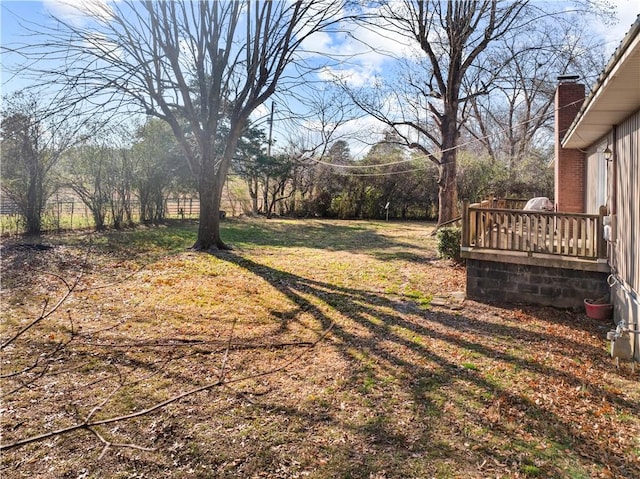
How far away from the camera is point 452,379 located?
4148 mm

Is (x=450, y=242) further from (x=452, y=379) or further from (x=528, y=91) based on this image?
(x=528, y=91)

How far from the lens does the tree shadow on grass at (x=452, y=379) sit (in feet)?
10.00

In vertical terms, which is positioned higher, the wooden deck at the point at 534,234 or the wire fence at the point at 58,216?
the wire fence at the point at 58,216

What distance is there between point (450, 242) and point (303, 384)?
6759 mm

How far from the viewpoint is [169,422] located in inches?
135

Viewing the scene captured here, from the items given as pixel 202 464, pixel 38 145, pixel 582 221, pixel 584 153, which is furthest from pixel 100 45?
pixel 584 153

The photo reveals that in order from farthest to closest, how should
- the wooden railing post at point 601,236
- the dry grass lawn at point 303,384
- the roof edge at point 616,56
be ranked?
the wooden railing post at point 601,236, the roof edge at point 616,56, the dry grass lawn at point 303,384

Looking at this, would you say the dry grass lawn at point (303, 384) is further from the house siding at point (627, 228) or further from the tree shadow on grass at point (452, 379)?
the house siding at point (627, 228)

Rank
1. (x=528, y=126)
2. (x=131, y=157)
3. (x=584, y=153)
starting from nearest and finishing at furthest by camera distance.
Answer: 1. (x=584, y=153)
2. (x=131, y=157)
3. (x=528, y=126)

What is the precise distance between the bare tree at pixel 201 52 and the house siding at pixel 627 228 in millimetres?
6656

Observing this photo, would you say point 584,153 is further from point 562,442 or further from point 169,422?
point 169,422

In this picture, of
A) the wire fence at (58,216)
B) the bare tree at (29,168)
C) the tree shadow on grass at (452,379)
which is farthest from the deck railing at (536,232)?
the wire fence at (58,216)

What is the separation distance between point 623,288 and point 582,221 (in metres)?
1.52

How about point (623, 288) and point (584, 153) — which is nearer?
point (623, 288)
